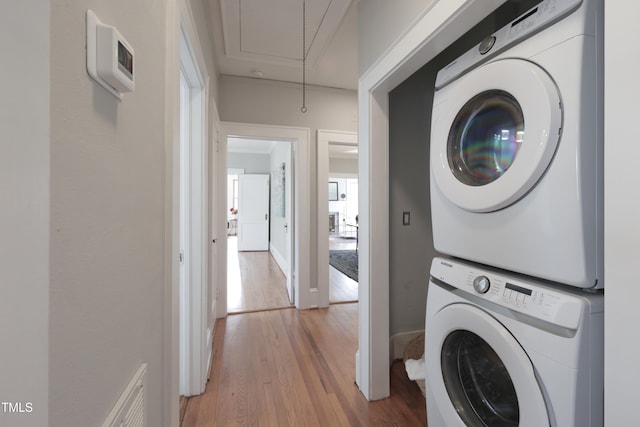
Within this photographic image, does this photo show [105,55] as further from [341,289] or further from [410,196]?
[341,289]

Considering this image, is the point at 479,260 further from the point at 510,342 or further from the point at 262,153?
the point at 262,153

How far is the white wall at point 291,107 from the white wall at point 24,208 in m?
2.67

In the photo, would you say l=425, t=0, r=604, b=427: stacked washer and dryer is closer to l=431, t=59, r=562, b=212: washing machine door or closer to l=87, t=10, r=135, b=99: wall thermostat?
l=431, t=59, r=562, b=212: washing machine door

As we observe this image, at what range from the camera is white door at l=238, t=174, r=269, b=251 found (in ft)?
22.8

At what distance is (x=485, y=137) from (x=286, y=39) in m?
1.98

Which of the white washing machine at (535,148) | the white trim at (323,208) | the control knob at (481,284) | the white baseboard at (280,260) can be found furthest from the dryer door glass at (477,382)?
the white baseboard at (280,260)

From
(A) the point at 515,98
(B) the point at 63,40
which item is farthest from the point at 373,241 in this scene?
(B) the point at 63,40

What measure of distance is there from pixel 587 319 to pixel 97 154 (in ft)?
3.84

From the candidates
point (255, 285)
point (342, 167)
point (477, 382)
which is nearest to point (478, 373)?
point (477, 382)

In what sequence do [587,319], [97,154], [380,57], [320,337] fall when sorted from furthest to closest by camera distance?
[320,337], [380,57], [587,319], [97,154]

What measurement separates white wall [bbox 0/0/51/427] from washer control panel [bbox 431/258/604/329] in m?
1.08

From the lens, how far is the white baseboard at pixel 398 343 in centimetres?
213

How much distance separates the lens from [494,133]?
98 centimetres

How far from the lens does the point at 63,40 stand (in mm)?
420
